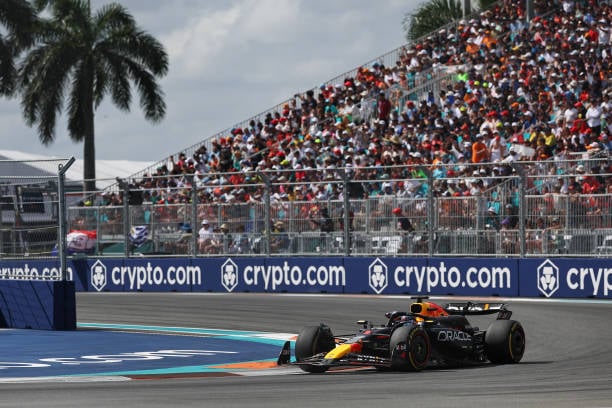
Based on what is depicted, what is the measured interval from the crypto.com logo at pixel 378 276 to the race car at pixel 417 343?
1211 cm

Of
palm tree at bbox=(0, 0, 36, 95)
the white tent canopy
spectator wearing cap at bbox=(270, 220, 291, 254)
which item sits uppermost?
palm tree at bbox=(0, 0, 36, 95)

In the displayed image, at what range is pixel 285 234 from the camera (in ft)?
91.1

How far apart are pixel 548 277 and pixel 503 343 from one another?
36.0ft

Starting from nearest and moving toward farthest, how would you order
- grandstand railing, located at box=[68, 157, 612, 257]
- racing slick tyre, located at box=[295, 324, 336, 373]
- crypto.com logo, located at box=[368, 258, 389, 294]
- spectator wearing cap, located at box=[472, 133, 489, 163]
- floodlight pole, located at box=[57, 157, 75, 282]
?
racing slick tyre, located at box=[295, 324, 336, 373] → floodlight pole, located at box=[57, 157, 75, 282] → grandstand railing, located at box=[68, 157, 612, 257] → crypto.com logo, located at box=[368, 258, 389, 294] → spectator wearing cap, located at box=[472, 133, 489, 163]

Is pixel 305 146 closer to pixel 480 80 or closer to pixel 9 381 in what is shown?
pixel 480 80

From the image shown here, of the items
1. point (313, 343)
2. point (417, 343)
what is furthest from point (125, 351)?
point (417, 343)

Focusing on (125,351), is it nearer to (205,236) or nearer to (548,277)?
(548,277)

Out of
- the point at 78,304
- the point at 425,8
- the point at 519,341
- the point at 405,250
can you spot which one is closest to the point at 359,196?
the point at 405,250

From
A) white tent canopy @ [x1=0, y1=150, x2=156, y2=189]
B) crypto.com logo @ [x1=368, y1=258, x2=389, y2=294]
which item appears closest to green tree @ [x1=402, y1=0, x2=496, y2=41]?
white tent canopy @ [x1=0, y1=150, x2=156, y2=189]

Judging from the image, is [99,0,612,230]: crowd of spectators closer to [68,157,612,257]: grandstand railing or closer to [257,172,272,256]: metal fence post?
[68,157,612,257]: grandstand railing

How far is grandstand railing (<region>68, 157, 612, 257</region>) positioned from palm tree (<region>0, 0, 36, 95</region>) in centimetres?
1807

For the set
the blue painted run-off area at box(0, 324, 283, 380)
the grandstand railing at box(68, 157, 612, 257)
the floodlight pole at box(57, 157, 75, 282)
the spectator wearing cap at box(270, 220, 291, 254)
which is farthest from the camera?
the spectator wearing cap at box(270, 220, 291, 254)

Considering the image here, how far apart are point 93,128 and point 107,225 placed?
20.0 metres

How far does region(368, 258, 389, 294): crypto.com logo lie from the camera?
2655 cm
